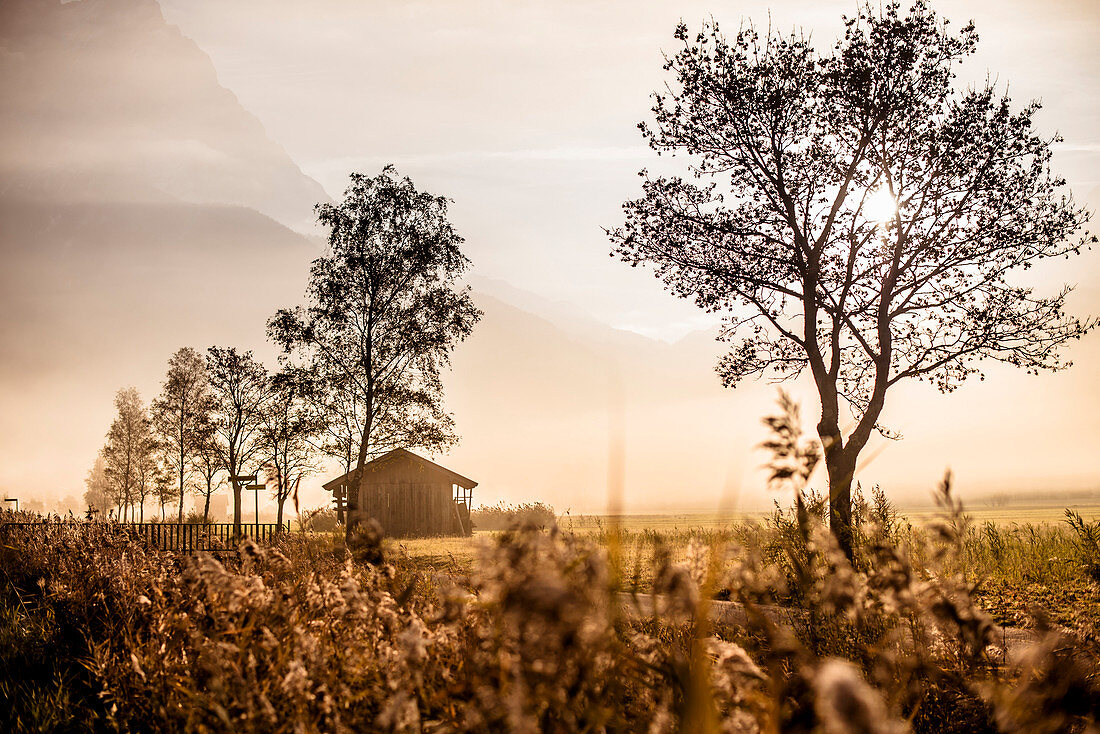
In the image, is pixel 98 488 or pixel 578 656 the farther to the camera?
pixel 98 488

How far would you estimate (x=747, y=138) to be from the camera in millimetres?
16047

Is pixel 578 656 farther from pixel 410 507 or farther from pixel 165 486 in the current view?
pixel 165 486

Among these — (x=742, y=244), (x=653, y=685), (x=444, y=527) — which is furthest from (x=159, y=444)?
(x=653, y=685)

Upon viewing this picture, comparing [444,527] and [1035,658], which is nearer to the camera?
[1035,658]

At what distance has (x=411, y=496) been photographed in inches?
1625

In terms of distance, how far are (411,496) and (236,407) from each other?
38.4 ft

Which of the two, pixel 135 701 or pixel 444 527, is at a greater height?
pixel 135 701

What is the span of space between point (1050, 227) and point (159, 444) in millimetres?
47194

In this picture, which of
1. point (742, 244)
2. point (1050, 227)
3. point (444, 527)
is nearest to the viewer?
point (1050, 227)

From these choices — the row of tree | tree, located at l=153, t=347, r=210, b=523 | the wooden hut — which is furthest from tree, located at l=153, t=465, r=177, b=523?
the row of tree

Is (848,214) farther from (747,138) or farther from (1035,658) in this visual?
(1035,658)

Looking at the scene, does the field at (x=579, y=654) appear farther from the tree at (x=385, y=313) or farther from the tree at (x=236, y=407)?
the tree at (x=236, y=407)

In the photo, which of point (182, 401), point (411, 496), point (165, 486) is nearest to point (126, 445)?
point (165, 486)

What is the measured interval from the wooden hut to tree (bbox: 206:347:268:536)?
18.1ft
